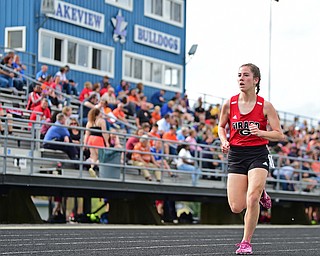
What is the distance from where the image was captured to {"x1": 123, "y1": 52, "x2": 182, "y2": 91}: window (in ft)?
115

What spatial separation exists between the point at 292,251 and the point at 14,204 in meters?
8.23

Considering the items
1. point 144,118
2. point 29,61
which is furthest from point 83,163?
point 29,61

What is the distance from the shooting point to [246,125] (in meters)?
10.2

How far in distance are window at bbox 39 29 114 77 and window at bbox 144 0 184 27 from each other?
323 centimetres

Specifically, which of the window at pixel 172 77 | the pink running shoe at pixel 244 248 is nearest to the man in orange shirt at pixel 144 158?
the pink running shoe at pixel 244 248

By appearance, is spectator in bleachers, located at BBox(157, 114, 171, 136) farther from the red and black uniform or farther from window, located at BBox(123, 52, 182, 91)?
the red and black uniform

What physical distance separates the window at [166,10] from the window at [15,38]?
714cm

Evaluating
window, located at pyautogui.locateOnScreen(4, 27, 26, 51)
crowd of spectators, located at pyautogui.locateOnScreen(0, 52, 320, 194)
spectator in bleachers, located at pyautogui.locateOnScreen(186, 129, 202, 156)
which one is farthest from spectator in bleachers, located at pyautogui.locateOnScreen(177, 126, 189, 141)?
window, located at pyautogui.locateOnScreen(4, 27, 26, 51)

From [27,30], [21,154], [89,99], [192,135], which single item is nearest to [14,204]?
[21,154]

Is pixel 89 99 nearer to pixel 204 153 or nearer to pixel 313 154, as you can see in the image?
pixel 204 153

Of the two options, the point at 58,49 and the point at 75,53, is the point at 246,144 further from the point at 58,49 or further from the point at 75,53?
the point at 75,53

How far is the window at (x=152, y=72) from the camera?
3491 cm

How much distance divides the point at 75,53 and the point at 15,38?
2685 millimetres

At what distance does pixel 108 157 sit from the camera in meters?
20.0
